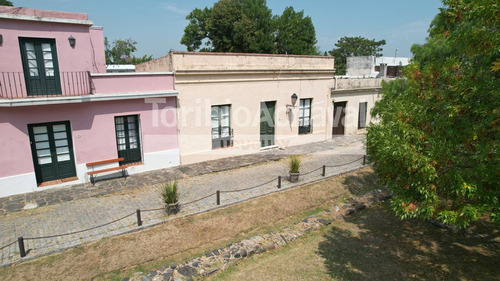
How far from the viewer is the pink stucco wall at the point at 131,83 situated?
1081cm

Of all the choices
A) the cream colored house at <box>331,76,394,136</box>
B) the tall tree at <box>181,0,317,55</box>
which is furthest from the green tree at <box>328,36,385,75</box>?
the cream colored house at <box>331,76,394,136</box>

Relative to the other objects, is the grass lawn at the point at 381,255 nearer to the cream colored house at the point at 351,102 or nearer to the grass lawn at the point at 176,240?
the grass lawn at the point at 176,240

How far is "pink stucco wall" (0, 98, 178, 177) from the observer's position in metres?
9.64

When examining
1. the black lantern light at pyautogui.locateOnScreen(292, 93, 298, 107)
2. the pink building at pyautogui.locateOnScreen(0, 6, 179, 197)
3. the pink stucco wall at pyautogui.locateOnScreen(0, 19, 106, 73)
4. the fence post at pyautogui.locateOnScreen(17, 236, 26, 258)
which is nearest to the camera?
the fence post at pyautogui.locateOnScreen(17, 236, 26, 258)

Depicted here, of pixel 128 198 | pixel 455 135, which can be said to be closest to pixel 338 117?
pixel 128 198

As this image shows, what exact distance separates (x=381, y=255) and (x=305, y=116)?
9.94 metres

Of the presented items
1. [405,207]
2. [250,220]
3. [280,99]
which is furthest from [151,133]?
[405,207]

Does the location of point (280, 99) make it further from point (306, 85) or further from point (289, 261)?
point (289, 261)

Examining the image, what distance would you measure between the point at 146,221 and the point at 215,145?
→ 6040 mm

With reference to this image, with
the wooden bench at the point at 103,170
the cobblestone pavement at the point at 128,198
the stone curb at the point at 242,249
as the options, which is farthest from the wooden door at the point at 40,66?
the stone curb at the point at 242,249

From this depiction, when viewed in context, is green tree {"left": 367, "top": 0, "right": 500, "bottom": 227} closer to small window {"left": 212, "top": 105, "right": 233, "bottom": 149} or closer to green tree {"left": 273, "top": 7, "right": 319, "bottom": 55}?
small window {"left": 212, "top": 105, "right": 233, "bottom": 149}

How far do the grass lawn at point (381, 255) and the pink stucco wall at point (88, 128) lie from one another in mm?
6860

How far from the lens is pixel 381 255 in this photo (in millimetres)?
7949

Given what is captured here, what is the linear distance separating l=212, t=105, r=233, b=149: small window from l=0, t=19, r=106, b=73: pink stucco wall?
17.5 ft
